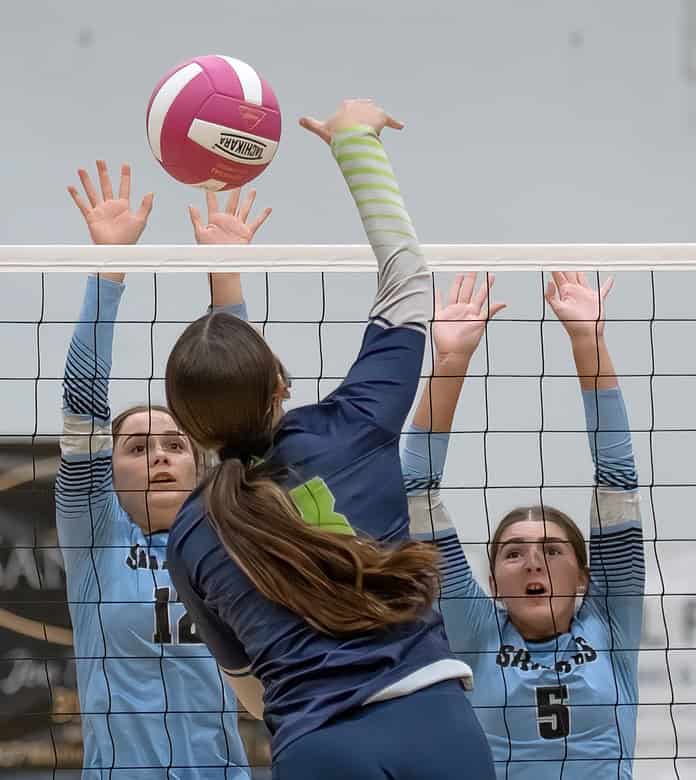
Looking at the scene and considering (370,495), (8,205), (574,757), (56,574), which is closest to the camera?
(370,495)

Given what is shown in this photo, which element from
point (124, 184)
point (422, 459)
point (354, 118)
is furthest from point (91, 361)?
point (354, 118)

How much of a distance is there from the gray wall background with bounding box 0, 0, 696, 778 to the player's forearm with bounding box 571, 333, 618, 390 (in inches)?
64.4

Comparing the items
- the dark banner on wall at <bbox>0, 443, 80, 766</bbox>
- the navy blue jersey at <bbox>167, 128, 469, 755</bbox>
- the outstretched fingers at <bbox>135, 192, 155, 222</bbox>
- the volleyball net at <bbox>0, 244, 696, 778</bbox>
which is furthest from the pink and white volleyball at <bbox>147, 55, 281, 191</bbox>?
the dark banner on wall at <bbox>0, 443, 80, 766</bbox>

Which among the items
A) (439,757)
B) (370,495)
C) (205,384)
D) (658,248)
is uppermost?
(658,248)

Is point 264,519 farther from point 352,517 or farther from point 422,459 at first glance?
point 422,459

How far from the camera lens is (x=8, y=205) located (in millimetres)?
4246

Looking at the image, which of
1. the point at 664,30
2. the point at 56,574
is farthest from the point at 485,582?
the point at 664,30

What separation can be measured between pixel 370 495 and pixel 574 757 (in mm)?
1206

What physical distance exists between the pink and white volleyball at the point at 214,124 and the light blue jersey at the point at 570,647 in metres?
0.65

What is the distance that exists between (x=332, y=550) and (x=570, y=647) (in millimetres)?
1275

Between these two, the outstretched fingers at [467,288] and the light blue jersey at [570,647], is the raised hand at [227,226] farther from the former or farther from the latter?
the light blue jersey at [570,647]

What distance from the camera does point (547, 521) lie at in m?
2.72

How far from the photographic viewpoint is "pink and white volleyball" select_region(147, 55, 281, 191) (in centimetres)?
240

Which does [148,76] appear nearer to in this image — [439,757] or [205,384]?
[205,384]
